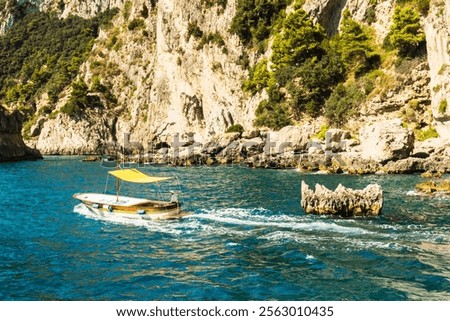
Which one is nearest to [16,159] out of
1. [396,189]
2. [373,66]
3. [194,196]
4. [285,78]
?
[285,78]

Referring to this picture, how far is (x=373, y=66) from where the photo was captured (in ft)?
253

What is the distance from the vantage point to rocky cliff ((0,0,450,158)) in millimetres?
67250

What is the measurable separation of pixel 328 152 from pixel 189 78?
181 ft

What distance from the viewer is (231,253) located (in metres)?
22.0

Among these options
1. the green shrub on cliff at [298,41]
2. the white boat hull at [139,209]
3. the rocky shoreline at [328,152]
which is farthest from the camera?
the green shrub on cliff at [298,41]

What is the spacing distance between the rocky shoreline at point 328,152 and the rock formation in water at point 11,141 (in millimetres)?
24644

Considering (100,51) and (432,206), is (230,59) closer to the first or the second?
(100,51)

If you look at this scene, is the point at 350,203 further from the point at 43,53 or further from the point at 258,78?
the point at 43,53

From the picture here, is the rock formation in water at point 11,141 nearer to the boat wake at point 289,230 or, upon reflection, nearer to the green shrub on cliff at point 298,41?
the green shrub on cliff at point 298,41

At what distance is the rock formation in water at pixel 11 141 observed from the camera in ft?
314

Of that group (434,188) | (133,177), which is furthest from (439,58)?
(133,177)

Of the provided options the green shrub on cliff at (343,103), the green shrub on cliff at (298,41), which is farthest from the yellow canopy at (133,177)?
the green shrub on cliff at (298,41)

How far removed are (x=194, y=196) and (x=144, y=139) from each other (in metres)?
79.3

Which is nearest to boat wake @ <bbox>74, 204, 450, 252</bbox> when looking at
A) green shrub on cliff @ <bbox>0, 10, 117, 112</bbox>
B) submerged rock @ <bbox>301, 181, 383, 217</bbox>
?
submerged rock @ <bbox>301, 181, 383, 217</bbox>
